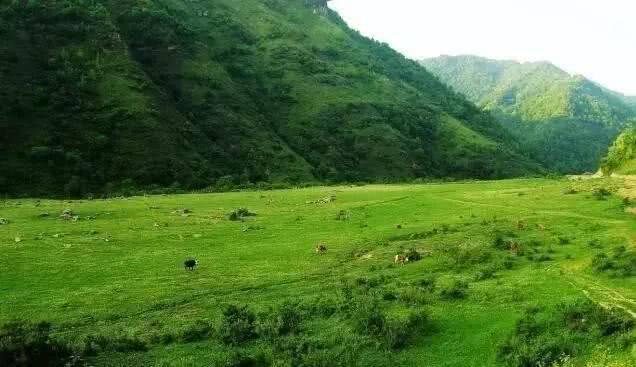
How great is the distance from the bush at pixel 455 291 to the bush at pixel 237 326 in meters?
8.68

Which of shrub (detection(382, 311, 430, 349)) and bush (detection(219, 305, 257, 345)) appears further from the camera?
bush (detection(219, 305, 257, 345))

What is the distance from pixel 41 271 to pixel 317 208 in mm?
30823

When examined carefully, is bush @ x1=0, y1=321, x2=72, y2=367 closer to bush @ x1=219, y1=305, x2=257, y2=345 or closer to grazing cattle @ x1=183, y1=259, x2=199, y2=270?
bush @ x1=219, y1=305, x2=257, y2=345

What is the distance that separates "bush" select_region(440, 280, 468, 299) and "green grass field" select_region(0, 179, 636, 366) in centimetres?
23

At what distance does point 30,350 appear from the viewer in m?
20.3

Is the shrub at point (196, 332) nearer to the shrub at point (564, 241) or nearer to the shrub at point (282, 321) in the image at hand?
the shrub at point (282, 321)

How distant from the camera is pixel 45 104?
4080 inches

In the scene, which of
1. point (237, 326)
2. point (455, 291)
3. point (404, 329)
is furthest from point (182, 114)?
point (404, 329)

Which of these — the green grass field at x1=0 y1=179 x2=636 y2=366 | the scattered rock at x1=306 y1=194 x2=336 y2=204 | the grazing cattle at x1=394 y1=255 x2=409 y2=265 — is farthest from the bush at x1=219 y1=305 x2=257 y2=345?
the scattered rock at x1=306 y1=194 x2=336 y2=204

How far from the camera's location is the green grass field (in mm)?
22391

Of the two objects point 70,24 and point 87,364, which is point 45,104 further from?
point 87,364

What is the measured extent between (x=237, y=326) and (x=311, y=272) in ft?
30.3

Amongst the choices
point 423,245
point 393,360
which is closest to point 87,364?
point 393,360

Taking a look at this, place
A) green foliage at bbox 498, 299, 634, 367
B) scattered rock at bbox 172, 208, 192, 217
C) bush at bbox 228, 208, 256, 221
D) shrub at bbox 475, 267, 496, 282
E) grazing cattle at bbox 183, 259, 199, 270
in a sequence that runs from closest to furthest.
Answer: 1. green foliage at bbox 498, 299, 634, 367
2. shrub at bbox 475, 267, 496, 282
3. grazing cattle at bbox 183, 259, 199, 270
4. bush at bbox 228, 208, 256, 221
5. scattered rock at bbox 172, 208, 192, 217
